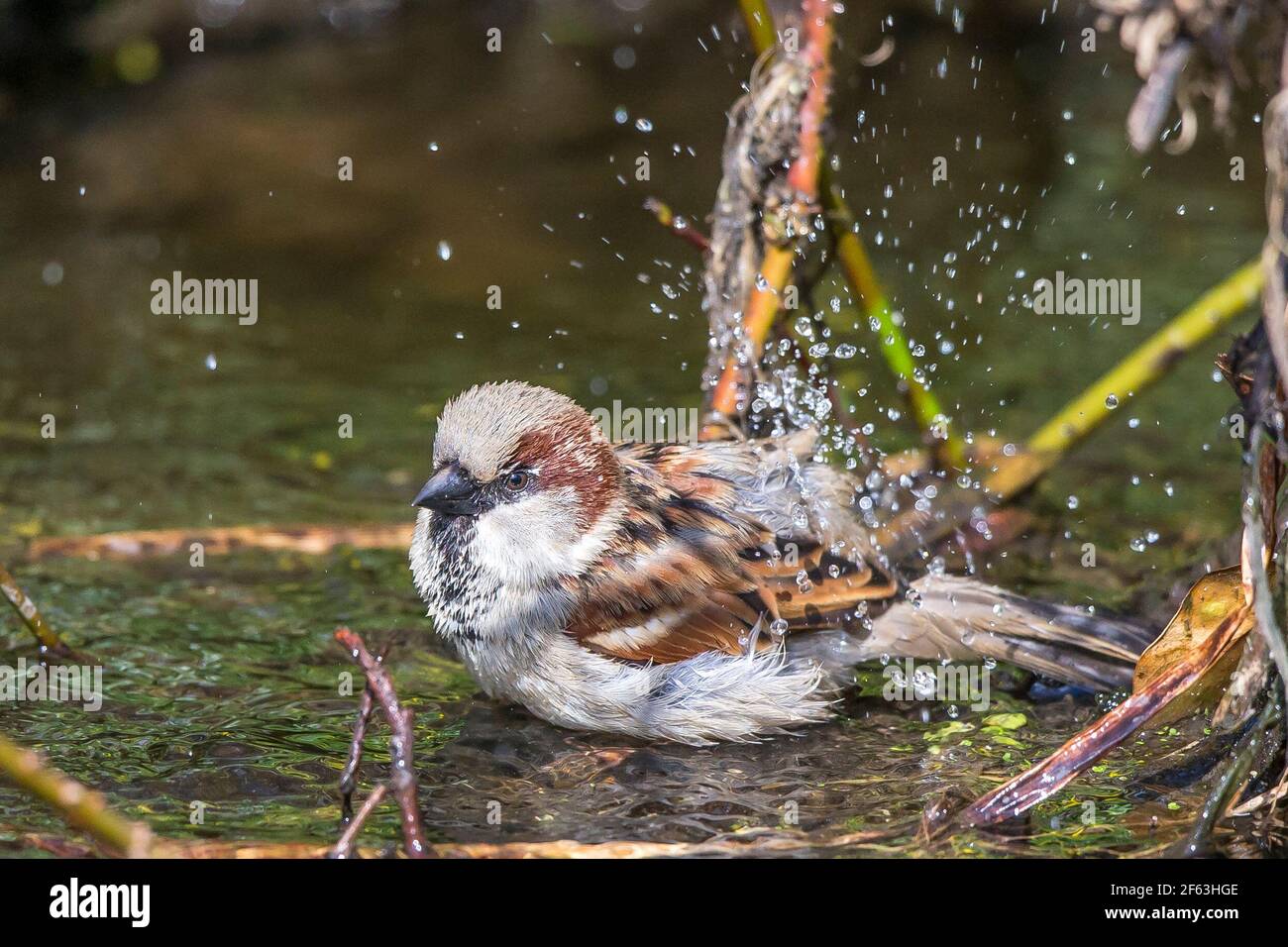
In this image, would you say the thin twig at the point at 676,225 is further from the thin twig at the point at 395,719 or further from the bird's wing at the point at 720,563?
the thin twig at the point at 395,719

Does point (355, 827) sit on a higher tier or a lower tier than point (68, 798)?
lower

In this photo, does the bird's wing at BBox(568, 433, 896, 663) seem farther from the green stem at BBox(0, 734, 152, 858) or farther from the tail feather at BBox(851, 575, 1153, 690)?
the green stem at BBox(0, 734, 152, 858)

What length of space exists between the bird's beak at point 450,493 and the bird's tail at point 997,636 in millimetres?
1012

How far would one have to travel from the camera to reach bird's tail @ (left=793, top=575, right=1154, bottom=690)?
13.4ft

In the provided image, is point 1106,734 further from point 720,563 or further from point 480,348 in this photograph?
point 480,348

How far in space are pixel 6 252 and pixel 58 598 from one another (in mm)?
3521

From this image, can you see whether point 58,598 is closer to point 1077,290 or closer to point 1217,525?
point 1217,525

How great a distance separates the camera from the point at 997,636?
13.8ft

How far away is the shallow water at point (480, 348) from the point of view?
370cm

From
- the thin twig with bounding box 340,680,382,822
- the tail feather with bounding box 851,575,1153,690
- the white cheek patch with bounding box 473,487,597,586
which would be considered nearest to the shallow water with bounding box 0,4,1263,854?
the thin twig with bounding box 340,680,382,822

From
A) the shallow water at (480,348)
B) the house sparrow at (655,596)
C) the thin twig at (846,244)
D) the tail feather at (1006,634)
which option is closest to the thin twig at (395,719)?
the shallow water at (480,348)

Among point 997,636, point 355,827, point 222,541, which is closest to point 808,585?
point 997,636

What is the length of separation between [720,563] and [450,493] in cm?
79

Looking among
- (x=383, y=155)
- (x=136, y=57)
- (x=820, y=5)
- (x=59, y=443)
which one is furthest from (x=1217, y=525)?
(x=136, y=57)
